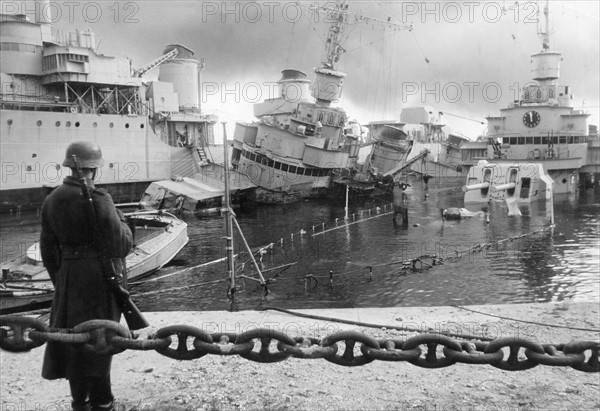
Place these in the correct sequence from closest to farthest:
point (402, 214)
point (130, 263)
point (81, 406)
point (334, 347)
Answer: point (334, 347) → point (81, 406) → point (130, 263) → point (402, 214)

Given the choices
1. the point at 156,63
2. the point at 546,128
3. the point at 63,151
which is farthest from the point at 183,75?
the point at 546,128

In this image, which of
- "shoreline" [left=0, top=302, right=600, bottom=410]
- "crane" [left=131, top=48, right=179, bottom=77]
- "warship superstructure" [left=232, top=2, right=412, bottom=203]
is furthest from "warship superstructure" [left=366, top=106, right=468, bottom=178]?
"shoreline" [left=0, top=302, right=600, bottom=410]

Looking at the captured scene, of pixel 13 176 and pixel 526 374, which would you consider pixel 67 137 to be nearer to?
pixel 13 176

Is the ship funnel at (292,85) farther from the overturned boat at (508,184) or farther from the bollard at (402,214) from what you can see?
the bollard at (402,214)

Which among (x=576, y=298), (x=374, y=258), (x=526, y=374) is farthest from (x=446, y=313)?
(x=374, y=258)

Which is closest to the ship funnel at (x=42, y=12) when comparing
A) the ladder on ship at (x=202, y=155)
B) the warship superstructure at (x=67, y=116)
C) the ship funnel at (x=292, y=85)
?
the warship superstructure at (x=67, y=116)

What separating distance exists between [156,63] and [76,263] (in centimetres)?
5020

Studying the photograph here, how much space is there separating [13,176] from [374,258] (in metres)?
28.4

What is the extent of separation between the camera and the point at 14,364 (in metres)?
5.28

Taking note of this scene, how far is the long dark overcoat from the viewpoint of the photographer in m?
3.37

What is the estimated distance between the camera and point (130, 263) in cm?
1538

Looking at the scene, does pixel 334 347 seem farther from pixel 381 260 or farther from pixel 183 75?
pixel 183 75

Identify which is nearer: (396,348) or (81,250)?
(396,348)

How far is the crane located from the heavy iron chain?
146ft
